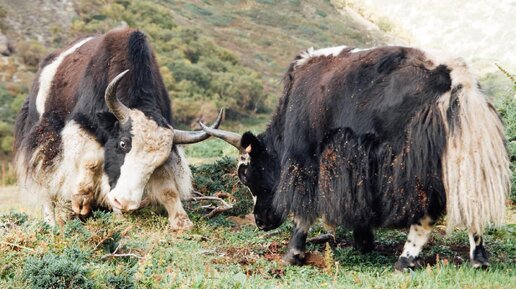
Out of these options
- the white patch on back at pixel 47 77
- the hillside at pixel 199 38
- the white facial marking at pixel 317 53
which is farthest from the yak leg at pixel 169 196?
the hillside at pixel 199 38

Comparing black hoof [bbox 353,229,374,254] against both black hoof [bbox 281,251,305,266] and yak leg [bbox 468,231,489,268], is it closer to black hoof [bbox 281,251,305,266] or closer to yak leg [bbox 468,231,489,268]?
black hoof [bbox 281,251,305,266]

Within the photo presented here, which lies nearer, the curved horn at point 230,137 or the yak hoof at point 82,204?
the curved horn at point 230,137

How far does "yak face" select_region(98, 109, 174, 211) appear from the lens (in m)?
7.07

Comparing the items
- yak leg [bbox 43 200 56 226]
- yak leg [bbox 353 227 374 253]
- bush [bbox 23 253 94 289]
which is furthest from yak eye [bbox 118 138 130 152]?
bush [bbox 23 253 94 289]

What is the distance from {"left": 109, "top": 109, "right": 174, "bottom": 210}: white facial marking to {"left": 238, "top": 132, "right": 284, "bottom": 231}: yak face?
0.89 m

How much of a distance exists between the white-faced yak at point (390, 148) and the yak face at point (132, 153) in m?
1.45

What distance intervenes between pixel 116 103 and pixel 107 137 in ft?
1.68

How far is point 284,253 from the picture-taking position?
6574mm

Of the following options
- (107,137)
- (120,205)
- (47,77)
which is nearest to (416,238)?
(120,205)

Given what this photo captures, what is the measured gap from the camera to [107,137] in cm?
750

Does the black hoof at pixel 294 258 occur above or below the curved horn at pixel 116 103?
below

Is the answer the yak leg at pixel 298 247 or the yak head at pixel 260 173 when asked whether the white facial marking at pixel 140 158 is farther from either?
the yak leg at pixel 298 247

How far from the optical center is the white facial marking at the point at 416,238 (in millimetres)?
5445

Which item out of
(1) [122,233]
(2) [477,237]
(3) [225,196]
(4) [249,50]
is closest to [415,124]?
(2) [477,237]
